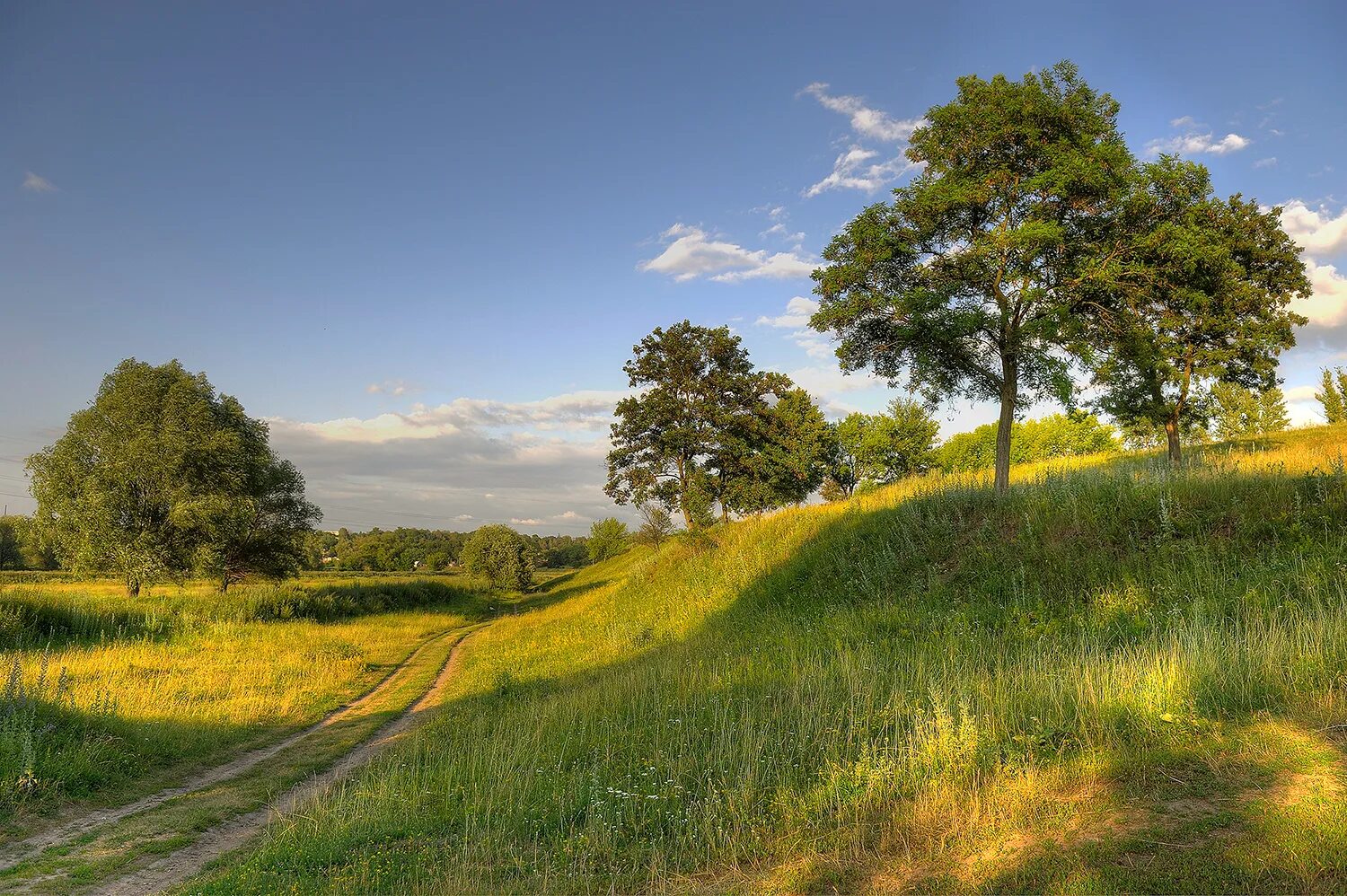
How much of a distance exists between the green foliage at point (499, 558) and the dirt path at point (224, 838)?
50452 mm

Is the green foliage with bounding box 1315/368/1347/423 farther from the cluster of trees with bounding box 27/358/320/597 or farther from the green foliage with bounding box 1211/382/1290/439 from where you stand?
the cluster of trees with bounding box 27/358/320/597

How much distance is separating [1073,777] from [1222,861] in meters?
1.38

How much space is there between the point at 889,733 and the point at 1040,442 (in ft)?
284

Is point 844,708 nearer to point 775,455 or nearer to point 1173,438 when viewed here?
point 1173,438

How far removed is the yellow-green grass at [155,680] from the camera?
8.59 metres

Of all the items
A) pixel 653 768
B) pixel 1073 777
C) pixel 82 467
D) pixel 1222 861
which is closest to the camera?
pixel 1222 861

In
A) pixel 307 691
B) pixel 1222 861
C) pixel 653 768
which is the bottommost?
pixel 307 691

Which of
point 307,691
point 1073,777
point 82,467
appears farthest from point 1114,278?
point 82,467

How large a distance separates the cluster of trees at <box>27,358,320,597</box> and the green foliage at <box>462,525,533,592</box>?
101ft

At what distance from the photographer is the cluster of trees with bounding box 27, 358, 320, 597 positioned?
87.2ft

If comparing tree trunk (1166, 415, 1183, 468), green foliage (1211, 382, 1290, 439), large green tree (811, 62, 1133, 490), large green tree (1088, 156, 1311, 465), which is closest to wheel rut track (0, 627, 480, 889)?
large green tree (811, 62, 1133, 490)

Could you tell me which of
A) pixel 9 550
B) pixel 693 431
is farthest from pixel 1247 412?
pixel 9 550

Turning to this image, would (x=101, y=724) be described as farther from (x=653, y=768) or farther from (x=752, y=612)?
(x=752, y=612)

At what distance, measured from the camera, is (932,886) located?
3.98 meters
